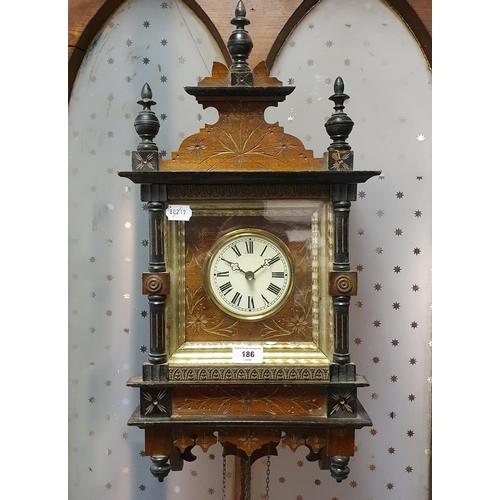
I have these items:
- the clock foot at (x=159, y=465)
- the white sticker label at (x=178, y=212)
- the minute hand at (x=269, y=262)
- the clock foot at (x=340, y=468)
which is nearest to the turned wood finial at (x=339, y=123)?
the minute hand at (x=269, y=262)

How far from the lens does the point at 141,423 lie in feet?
3.93

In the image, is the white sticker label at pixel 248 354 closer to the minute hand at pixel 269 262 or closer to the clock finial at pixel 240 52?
the minute hand at pixel 269 262

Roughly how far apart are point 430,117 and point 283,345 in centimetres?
108

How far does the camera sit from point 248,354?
1231 millimetres

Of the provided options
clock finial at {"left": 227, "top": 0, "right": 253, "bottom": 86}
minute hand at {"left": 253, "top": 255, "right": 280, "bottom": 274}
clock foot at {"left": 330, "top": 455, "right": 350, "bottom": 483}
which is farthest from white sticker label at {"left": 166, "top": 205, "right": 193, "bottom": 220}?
clock foot at {"left": 330, "top": 455, "right": 350, "bottom": 483}

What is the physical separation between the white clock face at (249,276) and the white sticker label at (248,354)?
0.09m

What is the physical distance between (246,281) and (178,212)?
29cm

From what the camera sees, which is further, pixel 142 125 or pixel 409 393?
pixel 409 393

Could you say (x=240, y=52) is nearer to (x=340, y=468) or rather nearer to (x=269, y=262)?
(x=269, y=262)

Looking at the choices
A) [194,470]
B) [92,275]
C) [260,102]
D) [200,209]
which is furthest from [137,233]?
[194,470]

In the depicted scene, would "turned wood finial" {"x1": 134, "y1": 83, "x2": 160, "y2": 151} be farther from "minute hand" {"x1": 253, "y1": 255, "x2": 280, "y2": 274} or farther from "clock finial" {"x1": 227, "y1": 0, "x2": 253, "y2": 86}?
"minute hand" {"x1": 253, "y1": 255, "x2": 280, "y2": 274}

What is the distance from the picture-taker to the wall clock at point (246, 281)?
3.99 feet

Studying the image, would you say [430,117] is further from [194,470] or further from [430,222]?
[194,470]

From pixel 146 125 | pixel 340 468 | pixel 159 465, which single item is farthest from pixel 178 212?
pixel 340 468
